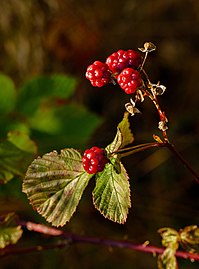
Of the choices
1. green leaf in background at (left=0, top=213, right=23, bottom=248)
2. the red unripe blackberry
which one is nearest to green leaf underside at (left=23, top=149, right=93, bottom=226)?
the red unripe blackberry

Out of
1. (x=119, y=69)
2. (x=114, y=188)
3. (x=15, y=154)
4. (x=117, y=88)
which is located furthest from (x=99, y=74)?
→ (x=117, y=88)

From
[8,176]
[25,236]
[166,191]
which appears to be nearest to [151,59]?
[166,191]

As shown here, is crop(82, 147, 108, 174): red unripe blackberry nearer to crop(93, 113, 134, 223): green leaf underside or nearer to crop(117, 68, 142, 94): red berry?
crop(93, 113, 134, 223): green leaf underside

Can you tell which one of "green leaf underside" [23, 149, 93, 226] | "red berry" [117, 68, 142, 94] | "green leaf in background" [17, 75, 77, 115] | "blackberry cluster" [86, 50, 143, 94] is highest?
"blackberry cluster" [86, 50, 143, 94]

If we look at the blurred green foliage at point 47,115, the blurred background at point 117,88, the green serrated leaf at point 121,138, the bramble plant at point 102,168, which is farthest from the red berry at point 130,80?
the blurred background at point 117,88

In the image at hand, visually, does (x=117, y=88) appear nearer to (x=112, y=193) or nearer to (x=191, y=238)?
(x=191, y=238)

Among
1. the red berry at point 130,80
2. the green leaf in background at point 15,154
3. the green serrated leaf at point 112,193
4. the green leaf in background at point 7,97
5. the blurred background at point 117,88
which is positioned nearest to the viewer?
the red berry at point 130,80

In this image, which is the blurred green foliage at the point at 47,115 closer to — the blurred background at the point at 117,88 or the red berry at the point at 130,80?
the blurred background at the point at 117,88
